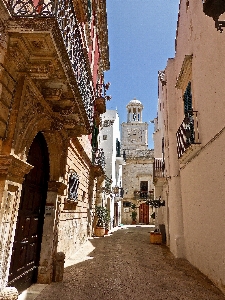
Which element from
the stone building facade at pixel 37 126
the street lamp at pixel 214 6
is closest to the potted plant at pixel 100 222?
the stone building facade at pixel 37 126

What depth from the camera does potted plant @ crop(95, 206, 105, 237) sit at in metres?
14.5

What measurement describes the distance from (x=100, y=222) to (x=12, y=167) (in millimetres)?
12773

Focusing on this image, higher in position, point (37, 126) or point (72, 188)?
point (37, 126)

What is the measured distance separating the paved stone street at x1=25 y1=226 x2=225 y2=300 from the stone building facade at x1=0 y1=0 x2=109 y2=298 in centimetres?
64

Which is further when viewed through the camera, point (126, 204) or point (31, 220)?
point (126, 204)

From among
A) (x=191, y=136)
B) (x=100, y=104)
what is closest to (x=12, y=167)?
(x=191, y=136)

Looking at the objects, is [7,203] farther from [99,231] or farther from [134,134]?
[134,134]

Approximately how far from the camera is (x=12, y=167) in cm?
323

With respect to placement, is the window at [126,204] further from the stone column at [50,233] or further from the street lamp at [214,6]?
the street lamp at [214,6]

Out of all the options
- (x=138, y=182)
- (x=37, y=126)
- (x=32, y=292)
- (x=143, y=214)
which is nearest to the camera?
(x=37, y=126)

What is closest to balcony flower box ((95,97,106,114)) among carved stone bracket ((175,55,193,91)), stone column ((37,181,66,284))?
carved stone bracket ((175,55,193,91))

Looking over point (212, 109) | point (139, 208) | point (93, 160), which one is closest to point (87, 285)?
point (212, 109)

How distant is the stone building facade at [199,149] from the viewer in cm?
543

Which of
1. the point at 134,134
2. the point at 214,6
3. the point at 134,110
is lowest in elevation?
the point at 214,6
